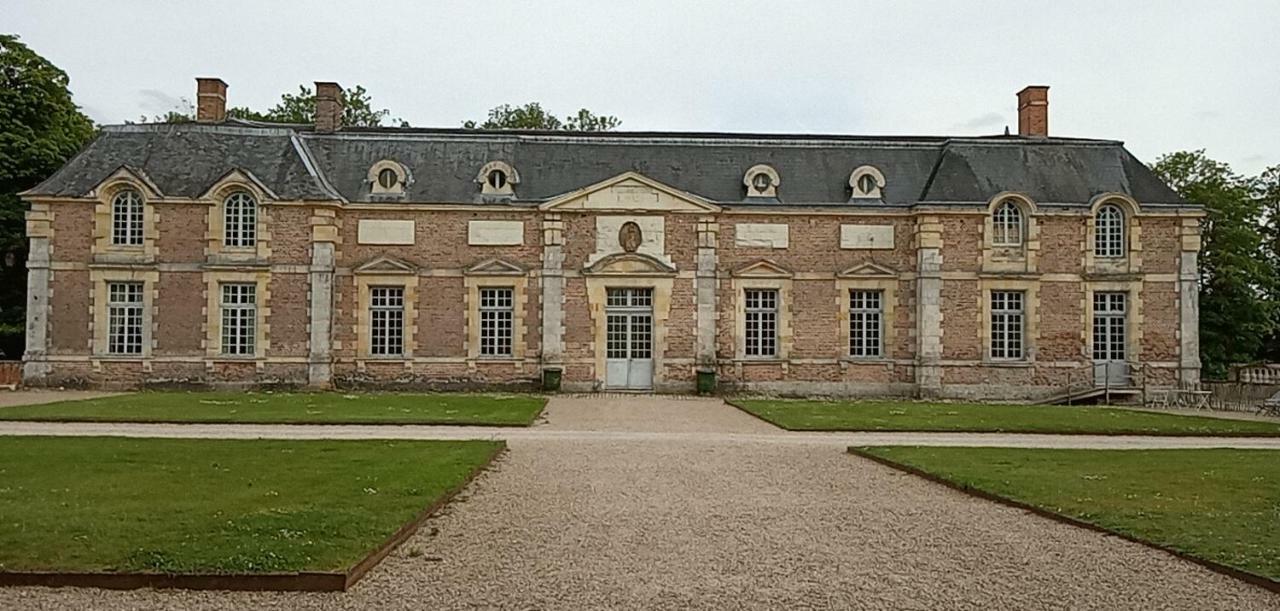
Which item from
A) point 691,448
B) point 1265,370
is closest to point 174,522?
point 691,448

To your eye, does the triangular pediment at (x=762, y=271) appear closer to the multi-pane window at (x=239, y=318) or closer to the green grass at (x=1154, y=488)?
the multi-pane window at (x=239, y=318)

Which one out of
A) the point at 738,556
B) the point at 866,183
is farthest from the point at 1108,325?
the point at 738,556

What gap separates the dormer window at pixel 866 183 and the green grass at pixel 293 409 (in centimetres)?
954

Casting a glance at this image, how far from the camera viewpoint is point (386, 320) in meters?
26.5

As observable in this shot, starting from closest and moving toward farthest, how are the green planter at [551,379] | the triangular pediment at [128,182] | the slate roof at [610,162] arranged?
1. the triangular pediment at [128,182]
2. the green planter at [551,379]
3. the slate roof at [610,162]

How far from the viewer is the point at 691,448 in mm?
14586

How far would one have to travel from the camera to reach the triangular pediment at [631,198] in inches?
1048

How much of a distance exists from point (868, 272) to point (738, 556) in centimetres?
2018

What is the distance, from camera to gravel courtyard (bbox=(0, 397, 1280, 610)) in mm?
6301

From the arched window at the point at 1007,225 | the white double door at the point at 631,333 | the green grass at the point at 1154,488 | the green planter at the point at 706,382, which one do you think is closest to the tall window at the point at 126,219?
the white double door at the point at 631,333

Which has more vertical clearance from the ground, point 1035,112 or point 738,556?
point 1035,112

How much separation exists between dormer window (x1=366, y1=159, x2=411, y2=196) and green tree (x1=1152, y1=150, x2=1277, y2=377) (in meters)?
23.2

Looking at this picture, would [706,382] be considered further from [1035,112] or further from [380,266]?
[1035,112]

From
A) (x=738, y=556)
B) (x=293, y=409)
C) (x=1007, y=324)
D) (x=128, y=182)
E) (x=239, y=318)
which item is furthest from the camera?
(x=1007, y=324)
